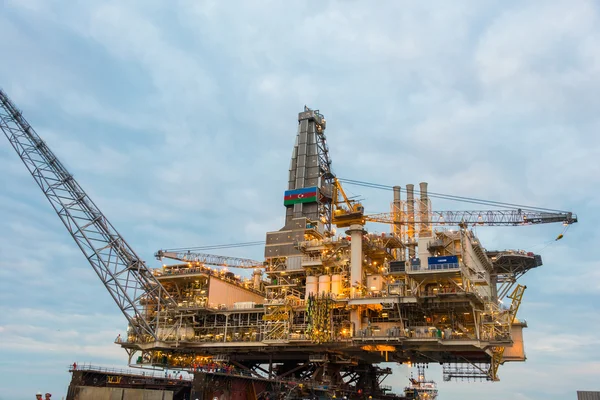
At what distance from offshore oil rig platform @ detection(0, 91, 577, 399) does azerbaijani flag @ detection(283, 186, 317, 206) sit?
6.8 inches

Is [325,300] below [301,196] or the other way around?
below

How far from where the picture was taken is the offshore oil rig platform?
203 ft

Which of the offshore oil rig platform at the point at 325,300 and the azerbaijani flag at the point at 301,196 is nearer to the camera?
the offshore oil rig platform at the point at 325,300

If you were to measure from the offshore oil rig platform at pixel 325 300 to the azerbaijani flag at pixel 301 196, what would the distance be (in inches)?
6.8

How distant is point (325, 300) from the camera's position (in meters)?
64.8

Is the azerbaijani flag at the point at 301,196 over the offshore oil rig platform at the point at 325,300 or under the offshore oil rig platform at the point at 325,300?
over

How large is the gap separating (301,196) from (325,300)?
24.9m

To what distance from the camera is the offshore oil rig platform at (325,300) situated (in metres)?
61.9

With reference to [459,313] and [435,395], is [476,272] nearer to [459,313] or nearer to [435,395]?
[459,313]

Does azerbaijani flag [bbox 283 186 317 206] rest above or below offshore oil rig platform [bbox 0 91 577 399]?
above

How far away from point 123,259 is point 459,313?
4402 centimetres

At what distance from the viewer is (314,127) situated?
92.6 meters

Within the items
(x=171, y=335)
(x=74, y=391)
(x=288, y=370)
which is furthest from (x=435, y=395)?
(x=74, y=391)

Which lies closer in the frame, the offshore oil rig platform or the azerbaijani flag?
the offshore oil rig platform
